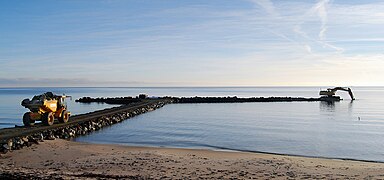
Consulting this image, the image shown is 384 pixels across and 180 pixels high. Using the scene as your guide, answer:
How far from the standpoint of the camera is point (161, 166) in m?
13.8

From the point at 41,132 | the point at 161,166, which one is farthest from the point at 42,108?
the point at 161,166

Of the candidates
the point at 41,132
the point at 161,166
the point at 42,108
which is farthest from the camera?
the point at 42,108

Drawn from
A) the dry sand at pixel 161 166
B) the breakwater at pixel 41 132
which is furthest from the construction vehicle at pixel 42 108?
the dry sand at pixel 161 166

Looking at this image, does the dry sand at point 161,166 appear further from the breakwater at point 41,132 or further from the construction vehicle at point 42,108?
the construction vehicle at point 42,108

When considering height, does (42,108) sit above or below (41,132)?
above

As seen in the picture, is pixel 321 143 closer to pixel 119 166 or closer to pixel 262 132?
pixel 262 132

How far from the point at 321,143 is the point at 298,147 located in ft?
8.02

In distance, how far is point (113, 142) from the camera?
22.3m

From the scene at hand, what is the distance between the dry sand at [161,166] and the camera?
12.2 metres

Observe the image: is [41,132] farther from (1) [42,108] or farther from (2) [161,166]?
(2) [161,166]

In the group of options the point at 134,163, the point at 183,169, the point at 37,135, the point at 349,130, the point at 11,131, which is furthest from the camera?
the point at 349,130

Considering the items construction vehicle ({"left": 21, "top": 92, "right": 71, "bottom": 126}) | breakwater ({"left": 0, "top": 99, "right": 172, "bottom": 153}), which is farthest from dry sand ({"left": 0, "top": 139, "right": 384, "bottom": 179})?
construction vehicle ({"left": 21, "top": 92, "right": 71, "bottom": 126})

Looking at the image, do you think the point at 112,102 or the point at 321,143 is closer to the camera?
the point at 321,143

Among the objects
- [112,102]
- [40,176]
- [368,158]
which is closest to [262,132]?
[368,158]
